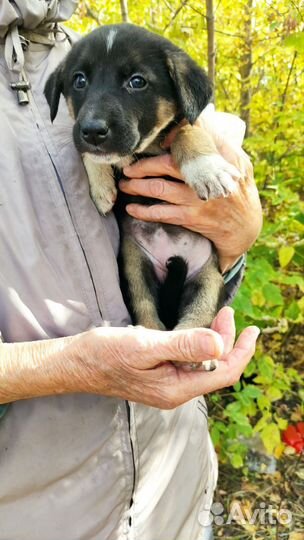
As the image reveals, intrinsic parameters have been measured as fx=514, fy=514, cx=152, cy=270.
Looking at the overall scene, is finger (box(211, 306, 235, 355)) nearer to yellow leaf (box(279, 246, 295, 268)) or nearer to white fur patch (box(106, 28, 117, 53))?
white fur patch (box(106, 28, 117, 53))

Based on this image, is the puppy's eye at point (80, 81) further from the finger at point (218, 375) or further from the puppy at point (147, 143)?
the finger at point (218, 375)

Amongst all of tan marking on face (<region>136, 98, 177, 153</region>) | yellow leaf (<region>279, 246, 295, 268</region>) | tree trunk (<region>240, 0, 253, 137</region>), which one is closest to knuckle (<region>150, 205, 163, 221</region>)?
tan marking on face (<region>136, 98, 177, 153</region>)

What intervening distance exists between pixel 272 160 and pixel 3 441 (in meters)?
3.11

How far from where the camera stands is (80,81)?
1.89m

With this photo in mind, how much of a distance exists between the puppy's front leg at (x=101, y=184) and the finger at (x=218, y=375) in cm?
62

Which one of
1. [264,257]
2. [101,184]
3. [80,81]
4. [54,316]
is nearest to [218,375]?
[54,316]

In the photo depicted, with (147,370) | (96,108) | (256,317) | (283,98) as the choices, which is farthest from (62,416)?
(283,98)

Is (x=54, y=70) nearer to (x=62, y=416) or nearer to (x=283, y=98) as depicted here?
(x=62, y=416)

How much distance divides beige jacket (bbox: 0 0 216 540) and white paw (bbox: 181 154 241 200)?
37 centimetres

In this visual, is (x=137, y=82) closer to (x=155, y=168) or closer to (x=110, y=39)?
(x=110, y=39)

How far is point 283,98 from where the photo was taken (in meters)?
4.47

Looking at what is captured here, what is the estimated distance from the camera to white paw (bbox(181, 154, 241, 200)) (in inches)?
69.6

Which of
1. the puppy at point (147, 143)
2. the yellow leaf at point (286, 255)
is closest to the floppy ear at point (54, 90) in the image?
the puppy at point (147, 143)

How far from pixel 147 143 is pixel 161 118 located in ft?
0.35
